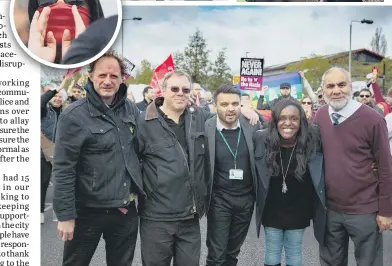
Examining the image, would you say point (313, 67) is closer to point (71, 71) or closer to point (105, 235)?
point (71, 71)

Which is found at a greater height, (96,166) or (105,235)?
(96,166)

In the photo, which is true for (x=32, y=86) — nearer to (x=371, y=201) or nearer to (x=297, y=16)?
(x=297, y=16)

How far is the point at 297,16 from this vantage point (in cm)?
222

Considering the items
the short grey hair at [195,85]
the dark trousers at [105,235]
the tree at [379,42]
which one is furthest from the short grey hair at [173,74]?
the tree at [379,42]

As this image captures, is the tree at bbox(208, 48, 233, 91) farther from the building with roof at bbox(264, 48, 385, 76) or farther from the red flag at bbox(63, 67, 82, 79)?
the red flag at bbox(63, 67, 82, 79)

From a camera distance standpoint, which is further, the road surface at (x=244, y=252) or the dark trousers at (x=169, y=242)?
the road surface at (x=244, y=252)

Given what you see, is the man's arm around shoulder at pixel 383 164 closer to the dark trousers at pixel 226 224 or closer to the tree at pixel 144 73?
the dark trousers at pixel 226 224

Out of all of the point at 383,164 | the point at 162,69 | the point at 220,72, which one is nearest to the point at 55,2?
the point at 162,69

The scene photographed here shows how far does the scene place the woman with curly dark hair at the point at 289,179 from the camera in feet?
8.50

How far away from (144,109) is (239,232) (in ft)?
2.79

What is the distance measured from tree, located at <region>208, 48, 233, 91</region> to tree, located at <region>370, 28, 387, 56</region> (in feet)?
2.14

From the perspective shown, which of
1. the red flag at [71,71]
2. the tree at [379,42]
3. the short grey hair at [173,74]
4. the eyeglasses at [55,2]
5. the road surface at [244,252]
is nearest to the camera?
the eyeglasses at [55,2]

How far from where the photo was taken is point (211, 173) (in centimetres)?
264

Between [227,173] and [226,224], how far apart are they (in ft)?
0.91
